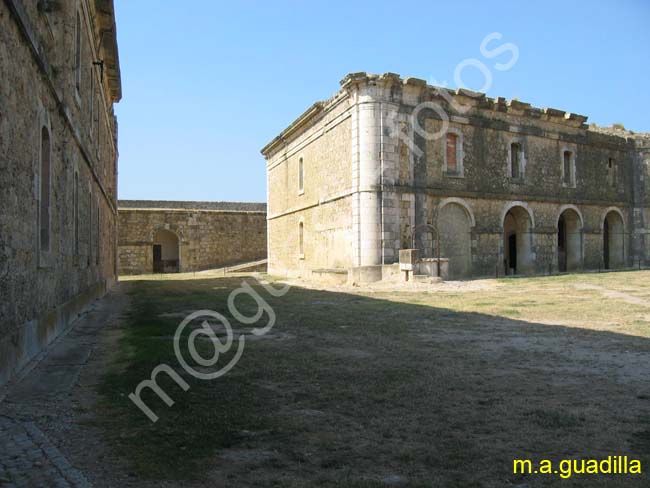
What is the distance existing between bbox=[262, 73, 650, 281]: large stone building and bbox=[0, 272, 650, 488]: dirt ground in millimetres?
10646

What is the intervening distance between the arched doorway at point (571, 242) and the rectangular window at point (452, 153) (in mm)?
6902

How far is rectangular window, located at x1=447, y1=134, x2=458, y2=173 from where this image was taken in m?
20.4

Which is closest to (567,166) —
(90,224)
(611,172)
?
(611,172)

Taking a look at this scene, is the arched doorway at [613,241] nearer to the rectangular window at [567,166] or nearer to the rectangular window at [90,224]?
the rectangular window at [567,166]

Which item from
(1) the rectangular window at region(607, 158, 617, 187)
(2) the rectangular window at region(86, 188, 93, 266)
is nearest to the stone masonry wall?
(2) the rectangular window at region(86, 188, 93, 266)

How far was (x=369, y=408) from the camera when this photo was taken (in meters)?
4.21

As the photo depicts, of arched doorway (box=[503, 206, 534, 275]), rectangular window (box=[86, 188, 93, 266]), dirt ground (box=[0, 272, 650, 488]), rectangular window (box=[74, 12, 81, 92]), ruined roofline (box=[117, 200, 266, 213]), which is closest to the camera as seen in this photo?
dirt ground (box=[0, 272, 650, 488])

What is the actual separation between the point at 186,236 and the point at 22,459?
31.3 metres

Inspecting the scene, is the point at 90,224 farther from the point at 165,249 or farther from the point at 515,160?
the point at 165,249

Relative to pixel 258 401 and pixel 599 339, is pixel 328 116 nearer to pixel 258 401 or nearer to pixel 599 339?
pixel 599 339

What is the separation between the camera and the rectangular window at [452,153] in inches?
802

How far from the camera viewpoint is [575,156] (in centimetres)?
2430

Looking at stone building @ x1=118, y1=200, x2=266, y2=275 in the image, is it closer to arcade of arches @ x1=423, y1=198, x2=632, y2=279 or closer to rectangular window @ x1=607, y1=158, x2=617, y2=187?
arcade of arches @ x1=423, y1=198, x2=632, y2=279

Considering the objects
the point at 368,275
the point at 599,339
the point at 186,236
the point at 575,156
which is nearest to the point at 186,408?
the point at 599,339
